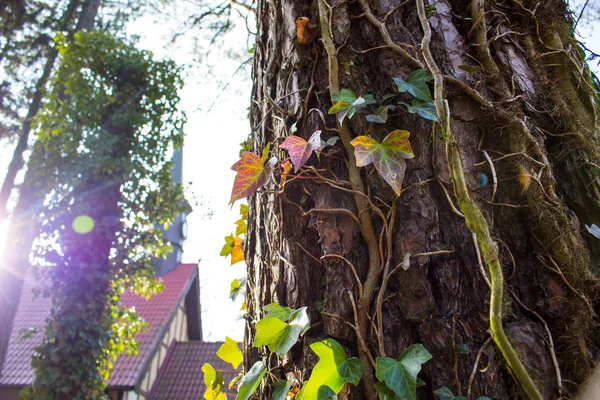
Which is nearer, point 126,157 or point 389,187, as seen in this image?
point 389,187

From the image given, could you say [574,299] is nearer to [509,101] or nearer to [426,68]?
[509,101]

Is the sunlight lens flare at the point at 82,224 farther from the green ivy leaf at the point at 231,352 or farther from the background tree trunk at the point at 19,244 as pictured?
the green ivy leaf at the point at 231,352

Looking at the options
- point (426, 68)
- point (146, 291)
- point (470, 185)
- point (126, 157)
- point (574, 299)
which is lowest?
point (146, 291)

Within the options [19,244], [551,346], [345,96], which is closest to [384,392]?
[551,346]

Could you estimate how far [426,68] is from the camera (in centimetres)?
88

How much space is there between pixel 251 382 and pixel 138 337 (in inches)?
330

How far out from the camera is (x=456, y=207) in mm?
800

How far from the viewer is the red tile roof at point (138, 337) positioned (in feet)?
24.4

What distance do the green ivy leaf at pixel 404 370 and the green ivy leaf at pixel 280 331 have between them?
0.16m

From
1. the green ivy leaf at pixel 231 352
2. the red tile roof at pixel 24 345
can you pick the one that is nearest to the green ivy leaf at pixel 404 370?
the green ivy leaf at pixel 231 352

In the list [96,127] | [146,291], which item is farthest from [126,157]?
[146,291]

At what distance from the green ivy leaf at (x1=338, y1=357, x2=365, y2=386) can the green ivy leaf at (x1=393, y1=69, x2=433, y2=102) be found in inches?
19.7

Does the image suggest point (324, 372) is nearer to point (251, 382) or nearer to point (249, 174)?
point (251, 382)

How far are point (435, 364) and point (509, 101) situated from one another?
53 centimetres
